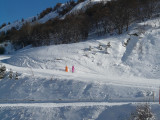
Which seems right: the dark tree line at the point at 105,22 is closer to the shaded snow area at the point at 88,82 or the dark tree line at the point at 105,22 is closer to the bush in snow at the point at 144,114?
the shaded snow area at the point at 88,82

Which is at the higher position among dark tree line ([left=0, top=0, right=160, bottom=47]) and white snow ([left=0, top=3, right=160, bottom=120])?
dark tree line ([left=0, top=0, right=160, bottom=47])

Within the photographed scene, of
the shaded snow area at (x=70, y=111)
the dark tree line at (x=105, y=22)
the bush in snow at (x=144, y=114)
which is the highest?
the dark tree line at (x=105, y=22)

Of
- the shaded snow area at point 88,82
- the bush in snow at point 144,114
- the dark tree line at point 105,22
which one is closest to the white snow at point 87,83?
the shaded snow area at point 88,82

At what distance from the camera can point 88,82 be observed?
35.7ft

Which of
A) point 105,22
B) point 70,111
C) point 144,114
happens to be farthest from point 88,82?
point 105,22

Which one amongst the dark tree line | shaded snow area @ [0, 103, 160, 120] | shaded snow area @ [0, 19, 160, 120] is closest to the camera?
shaded snow area @ [0, 103, 160, 120]

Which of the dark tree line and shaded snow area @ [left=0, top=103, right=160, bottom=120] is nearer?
shaded snow area @ [left=0, top=103, right=160, bottom=120]

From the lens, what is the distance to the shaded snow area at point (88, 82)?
309 inches

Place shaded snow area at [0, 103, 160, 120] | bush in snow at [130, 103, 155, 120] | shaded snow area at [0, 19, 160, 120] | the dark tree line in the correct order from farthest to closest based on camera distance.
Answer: the dark tree line
shaded snow area at [0, 19, 160, 120]
shaded snow area at [0, 103, 160, 120]
bush in snow at [130, 103, 155, 120]

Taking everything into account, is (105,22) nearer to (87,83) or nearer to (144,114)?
(87,83)

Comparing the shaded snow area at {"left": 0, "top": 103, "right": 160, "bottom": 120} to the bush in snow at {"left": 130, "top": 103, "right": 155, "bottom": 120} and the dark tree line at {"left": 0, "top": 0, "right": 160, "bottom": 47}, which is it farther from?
the dark tree line at {"left": 0, "top": 0, "right": 160, "bottom": 47}

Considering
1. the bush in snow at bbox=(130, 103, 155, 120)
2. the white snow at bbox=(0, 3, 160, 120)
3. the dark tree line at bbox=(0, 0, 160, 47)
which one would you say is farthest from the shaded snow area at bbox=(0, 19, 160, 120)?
the dark tree line at bbox=(0, 0, 160, 47)

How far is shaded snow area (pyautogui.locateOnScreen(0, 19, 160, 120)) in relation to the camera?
7.85 m

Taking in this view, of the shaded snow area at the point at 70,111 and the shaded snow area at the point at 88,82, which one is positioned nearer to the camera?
the shaded snow area at the point at 70,111
